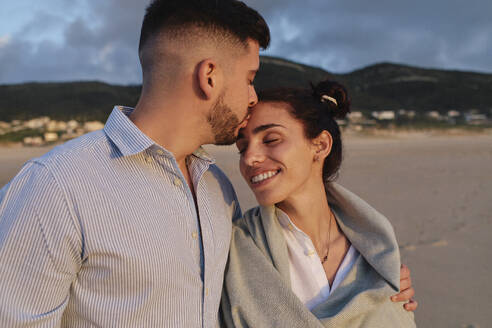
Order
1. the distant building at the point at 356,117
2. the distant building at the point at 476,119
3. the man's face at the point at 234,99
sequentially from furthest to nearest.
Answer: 1. the distant building at the point at 476,119
2. the distant building at the point at 356,117
3. the man's face at the point at 234,99

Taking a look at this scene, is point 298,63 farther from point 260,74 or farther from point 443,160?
point 443,160

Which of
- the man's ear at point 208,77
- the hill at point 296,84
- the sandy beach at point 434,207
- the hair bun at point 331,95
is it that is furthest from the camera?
the hill at point 296,84

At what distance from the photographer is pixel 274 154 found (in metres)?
2.11

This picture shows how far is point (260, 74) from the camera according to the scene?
Result: 36938 millimetres

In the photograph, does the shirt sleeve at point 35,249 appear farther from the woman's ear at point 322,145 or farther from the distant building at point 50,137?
the distant building at point 50,137

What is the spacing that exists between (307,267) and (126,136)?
1147 mm

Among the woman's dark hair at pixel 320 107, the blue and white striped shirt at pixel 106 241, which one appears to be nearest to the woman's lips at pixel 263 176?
the woman's dark hair at pixel 320 107

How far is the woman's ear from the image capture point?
2.34m

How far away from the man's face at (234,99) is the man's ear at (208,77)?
6 cm

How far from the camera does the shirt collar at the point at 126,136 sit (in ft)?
5.18

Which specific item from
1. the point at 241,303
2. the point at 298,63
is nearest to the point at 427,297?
the point at 241,303

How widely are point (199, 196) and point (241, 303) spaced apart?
556mm

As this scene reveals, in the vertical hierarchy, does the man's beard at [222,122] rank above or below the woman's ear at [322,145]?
above

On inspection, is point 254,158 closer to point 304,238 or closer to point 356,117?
point 304,238
